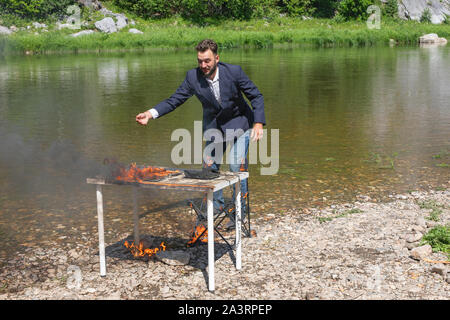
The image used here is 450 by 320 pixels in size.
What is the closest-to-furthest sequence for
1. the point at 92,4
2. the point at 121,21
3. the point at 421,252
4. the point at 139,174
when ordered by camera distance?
1. the point at 139,174
2. the point at 421,252
3. the point at 121,21
4. the point at 92,4

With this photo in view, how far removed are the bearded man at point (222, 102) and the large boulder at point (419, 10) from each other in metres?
70.5

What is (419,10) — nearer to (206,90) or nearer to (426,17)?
(426,17)

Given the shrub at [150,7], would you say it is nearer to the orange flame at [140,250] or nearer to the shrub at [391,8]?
the shrub at [391,8]

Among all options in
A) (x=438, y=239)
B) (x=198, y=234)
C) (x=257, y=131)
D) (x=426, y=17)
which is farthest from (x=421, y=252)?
(x=426, y=17)

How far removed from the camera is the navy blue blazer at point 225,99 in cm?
586

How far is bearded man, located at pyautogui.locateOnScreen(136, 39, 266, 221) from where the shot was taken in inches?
225

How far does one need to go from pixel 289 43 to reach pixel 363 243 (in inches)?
1779

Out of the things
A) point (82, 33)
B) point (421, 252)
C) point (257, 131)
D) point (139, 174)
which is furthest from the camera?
point (82, 33)

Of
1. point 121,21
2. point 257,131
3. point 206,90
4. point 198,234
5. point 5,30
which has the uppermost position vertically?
point 121,21

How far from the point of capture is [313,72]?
2598cm

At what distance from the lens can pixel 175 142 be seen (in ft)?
39.5

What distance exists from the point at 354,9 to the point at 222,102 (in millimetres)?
63295

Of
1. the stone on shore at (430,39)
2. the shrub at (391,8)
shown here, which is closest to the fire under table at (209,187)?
the stone on shore at (430,39)
